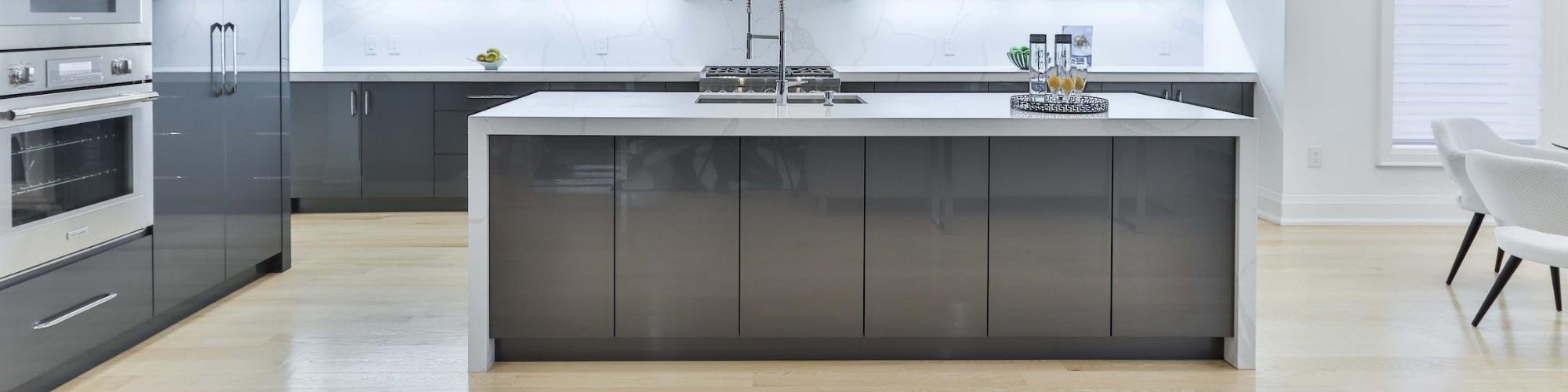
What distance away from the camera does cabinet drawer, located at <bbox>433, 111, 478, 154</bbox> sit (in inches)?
231

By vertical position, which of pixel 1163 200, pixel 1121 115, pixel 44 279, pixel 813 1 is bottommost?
pixel 44 279

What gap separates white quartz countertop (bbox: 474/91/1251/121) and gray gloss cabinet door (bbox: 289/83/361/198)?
2.45 meters

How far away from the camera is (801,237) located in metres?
2.98

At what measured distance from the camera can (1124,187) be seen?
9.75 feet

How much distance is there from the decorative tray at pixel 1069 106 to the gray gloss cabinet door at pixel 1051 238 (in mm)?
110

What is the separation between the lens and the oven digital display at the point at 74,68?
2.79m

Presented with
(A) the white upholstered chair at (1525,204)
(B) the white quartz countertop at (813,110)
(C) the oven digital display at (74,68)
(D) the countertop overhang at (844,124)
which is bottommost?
(A) the white upholstered chair at (1525,204)

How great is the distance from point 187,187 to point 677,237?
156cm

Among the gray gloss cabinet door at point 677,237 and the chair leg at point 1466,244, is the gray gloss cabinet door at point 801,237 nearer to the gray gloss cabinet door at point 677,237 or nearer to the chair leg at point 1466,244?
the gray gloss cabinet door at point 677,237

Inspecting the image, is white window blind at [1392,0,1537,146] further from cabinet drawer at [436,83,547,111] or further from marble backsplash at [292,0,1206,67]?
cabinet drawer at [436,83,547,111]

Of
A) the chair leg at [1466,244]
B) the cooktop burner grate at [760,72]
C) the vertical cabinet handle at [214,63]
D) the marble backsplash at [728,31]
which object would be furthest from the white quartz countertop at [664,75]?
the vertical cabinet handle at [214,63]

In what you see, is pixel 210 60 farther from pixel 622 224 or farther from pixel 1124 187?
pixel 1124 187

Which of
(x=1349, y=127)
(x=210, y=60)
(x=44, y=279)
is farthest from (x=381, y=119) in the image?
(x=1349, y=127)

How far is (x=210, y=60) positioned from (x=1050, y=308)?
251 centimetres
